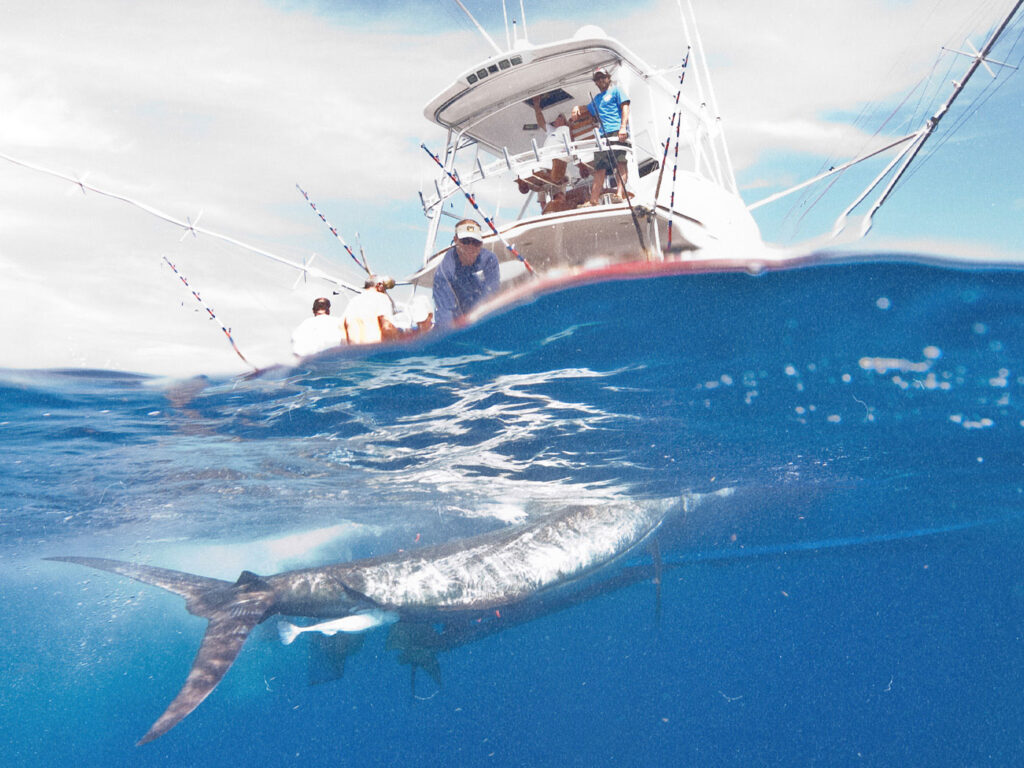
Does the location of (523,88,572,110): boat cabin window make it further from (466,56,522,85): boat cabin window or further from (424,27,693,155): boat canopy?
(466,56,522,85): boat cabin window

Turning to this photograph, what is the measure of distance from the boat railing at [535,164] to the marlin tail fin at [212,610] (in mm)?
7679

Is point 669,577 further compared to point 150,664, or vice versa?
point 150,664

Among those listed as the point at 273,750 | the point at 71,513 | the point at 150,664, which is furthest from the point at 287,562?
the point at 150,664

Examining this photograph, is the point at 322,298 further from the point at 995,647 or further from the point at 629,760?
the point at 995,647

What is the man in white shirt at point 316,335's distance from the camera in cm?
643

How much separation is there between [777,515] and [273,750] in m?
63.7

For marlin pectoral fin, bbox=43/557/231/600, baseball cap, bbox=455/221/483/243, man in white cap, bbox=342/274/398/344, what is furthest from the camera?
marlin pectoral fin, bbox=43/557/231/600

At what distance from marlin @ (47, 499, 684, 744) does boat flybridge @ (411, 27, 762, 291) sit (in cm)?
518

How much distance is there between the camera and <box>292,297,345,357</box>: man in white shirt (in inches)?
253

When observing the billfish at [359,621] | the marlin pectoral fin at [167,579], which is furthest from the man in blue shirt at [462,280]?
the marlin pectoral fin at [167,579]

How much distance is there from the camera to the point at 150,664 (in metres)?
89.2

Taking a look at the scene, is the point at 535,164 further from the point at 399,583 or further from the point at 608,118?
the point at 399,583

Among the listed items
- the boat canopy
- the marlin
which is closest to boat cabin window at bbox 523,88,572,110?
the boat canopy

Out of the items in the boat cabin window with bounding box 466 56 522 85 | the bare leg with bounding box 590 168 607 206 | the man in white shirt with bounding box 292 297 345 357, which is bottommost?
the man in white shirt with bounding box 292 297 345 357
